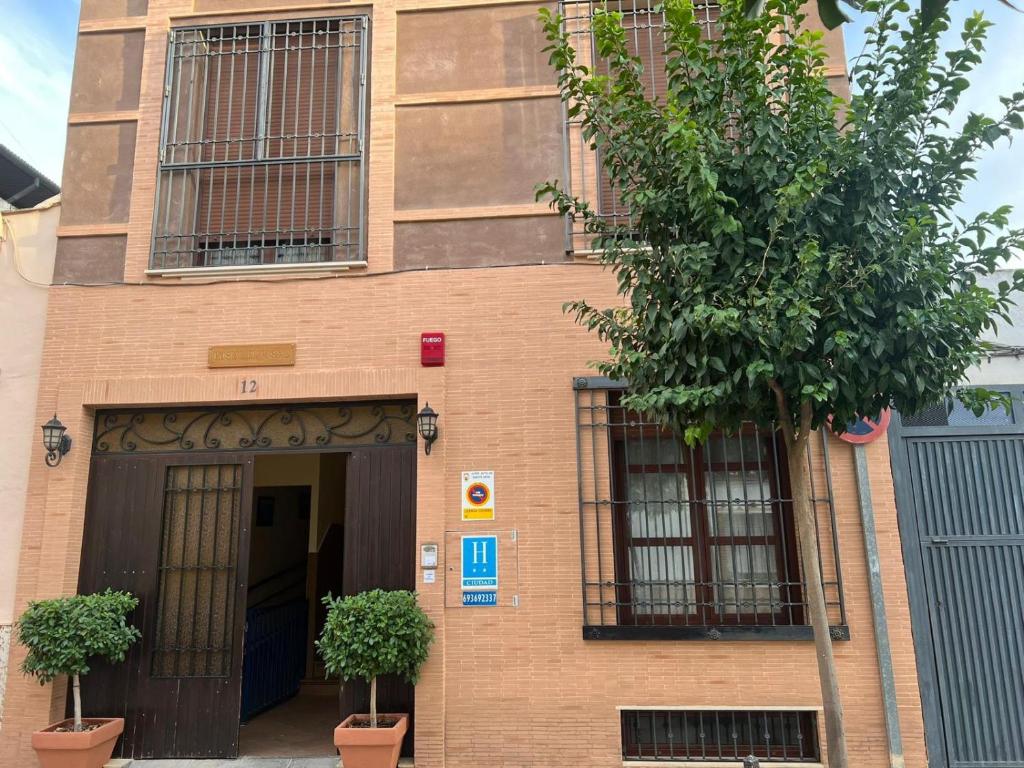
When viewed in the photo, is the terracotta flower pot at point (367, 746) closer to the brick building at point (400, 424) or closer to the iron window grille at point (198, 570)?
the brick building at point (400, 424)

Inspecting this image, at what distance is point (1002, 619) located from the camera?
636cm

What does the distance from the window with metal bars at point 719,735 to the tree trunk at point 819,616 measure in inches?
76.8

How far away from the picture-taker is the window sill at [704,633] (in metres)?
6.25

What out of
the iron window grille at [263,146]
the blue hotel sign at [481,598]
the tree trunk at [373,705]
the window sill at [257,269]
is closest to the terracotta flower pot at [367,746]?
the tree trunk at [373,705]

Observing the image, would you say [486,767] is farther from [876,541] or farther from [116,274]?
[116,274]

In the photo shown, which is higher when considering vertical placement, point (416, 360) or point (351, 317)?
point (351, 317)

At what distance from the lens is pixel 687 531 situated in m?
6.81

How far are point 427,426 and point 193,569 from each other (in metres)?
2.58

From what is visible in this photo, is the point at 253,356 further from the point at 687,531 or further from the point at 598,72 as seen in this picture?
the point at 598,72

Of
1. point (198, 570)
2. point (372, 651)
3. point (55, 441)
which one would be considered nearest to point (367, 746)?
point (372, 651)

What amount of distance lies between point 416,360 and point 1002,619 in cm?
537

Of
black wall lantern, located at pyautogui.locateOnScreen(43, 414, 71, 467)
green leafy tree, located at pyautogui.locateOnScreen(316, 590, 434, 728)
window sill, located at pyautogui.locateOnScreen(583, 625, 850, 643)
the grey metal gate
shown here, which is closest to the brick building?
window sill, located at pyautogui.locateOnScreen(583, 625, 850, 643)

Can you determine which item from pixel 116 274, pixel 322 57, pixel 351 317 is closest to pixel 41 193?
pixel 116 274

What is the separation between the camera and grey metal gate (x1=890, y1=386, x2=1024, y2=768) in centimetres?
618
